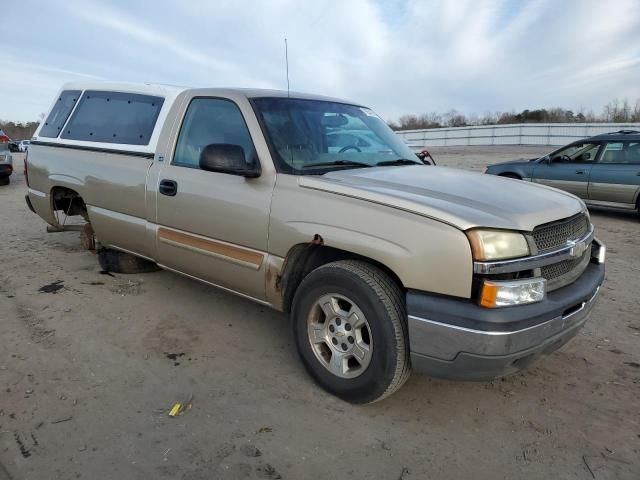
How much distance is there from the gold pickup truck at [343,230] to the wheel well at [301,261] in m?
0.01

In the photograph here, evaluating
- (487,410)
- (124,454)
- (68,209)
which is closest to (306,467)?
(124,454)

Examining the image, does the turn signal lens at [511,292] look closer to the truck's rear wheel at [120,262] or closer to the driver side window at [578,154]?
the truck's rear wheel at [120,262]

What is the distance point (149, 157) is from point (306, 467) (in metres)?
2.86

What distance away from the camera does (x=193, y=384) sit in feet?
10.3

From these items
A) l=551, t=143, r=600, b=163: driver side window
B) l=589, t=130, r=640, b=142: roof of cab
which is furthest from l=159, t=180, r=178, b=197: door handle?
l=589, t=130, r=640, b=142: roof of cab

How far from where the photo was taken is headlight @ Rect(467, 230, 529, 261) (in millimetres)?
2377

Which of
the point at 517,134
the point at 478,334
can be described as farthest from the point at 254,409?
the point at 517,134

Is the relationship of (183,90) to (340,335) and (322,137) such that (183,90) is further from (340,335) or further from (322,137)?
(340,335)

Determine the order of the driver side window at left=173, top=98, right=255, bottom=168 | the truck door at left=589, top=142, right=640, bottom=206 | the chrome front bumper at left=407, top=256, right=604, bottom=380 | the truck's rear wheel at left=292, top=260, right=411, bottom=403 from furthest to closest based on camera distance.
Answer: the truck door at left=589, top=142, right=640, bottom=206 < the driver side window at left=173, top=98, right=255, bottom=168 < the truck's rear wheel at left=292, top=260, right=411, bottom=403 < the chrome front bumper at left=407, top=256, right=604, bottom=380

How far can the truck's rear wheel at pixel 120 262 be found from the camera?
521 centimetres

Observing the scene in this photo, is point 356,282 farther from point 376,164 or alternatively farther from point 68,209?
point 68,209

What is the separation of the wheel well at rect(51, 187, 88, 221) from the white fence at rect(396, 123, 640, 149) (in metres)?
28.3

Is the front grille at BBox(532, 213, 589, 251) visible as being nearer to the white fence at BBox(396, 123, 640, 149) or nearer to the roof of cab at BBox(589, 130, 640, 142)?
the roof of cab at BBox(589, 130, 640, 142)

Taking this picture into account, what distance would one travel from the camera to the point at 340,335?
2.90 meters
